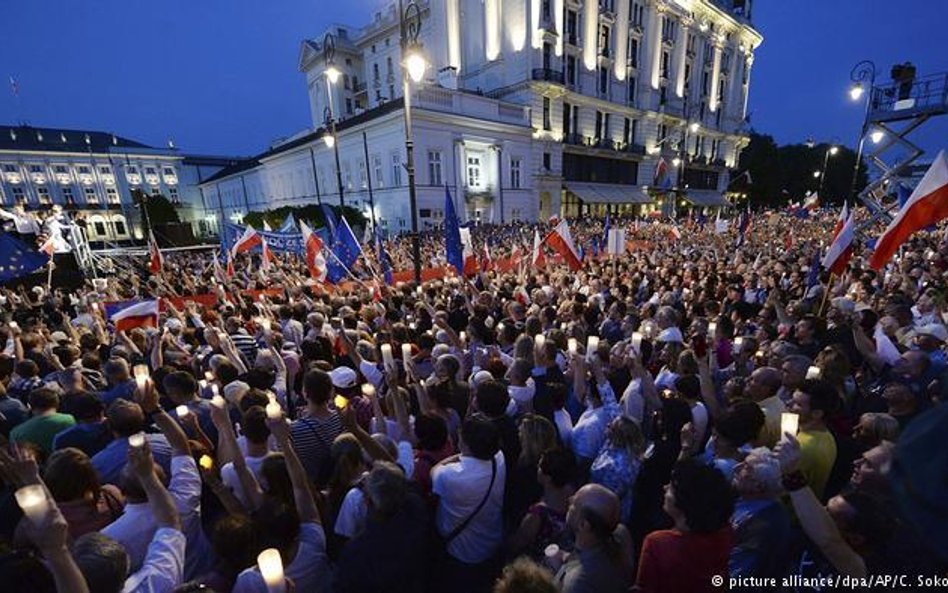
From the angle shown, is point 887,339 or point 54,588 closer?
point 54,588

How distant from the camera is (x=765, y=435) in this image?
3229 millimetres

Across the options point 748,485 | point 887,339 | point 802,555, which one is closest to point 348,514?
point 748,485

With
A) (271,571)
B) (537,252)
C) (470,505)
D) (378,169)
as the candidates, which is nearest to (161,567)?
(271,571)

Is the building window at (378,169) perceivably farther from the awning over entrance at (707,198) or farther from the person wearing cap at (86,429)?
the awning over entrance at (707,198)

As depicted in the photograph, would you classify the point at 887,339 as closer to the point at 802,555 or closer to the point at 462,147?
the point at 802,555

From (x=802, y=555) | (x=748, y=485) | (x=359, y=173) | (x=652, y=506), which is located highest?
(x=359, y=173)

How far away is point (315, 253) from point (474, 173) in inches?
1041

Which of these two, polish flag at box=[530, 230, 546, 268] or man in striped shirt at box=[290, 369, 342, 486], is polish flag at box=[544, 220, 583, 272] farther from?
man in striped shirt at box=[290, 369, 342, 486]

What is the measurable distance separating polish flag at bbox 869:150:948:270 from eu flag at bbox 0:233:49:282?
40.6 ft

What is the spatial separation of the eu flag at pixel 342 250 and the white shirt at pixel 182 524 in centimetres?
791

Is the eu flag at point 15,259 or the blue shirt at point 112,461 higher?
the eu flag at point 15,259

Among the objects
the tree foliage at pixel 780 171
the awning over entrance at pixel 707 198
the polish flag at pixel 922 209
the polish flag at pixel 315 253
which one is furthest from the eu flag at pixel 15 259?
the tree foliage at pixel 780 171

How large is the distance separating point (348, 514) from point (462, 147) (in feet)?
107

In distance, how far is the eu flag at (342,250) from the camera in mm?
10500
